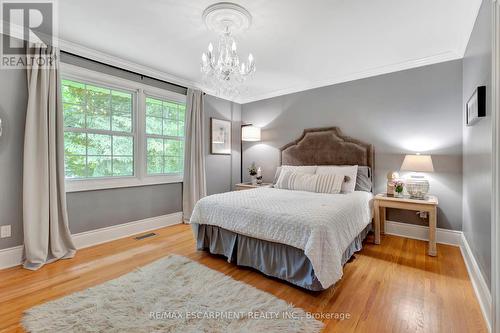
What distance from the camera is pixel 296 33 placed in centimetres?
247

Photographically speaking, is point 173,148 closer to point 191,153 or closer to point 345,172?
point 191,153

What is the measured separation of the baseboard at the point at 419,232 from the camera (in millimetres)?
2896

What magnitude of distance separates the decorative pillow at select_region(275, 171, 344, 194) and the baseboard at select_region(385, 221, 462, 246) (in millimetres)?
1055

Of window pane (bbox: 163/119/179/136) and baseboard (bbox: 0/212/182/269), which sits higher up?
window pane (bbox: 163/119/179/136)

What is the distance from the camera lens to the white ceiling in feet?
6.71

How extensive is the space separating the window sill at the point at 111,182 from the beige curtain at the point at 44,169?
8.3 inches

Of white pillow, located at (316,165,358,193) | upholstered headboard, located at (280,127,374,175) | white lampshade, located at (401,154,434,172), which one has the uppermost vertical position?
upholstered headboard, located at (280,127,374,175)

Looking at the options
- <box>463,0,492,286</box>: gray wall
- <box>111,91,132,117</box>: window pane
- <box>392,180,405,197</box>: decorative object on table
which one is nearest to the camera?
<box>463,0,492,286</box>: gray wall

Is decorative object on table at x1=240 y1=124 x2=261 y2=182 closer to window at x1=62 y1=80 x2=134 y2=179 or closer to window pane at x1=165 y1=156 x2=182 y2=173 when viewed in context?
window pane at x1=165 y1=156 x2=182 y2=173

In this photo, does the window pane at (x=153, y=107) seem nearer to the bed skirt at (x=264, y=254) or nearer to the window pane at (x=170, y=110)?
the window pane at (x=170, y=110)

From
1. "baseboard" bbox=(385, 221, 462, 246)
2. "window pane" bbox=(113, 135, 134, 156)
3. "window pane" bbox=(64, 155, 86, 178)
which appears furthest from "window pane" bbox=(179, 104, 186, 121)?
"baseboard" bbox=(385, 221, 462, 246)

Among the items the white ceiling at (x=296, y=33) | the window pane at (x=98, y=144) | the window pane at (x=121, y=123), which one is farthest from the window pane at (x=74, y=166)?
the white ceiling at (x=296, y=33)

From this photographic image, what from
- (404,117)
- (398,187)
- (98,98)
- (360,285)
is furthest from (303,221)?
(98,98)

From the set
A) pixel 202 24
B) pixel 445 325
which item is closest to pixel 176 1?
pixel 202 24
